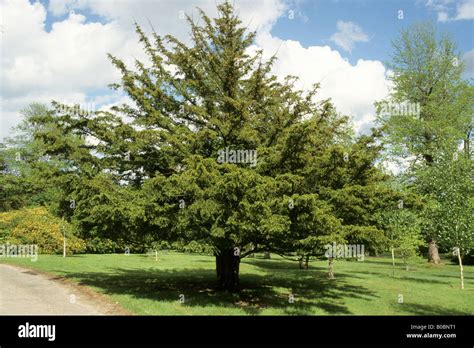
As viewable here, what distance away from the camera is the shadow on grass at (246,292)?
12.1 m

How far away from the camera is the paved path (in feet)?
33.4

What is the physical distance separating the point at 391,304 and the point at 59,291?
11.9 meters

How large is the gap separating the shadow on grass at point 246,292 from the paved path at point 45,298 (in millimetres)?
1043

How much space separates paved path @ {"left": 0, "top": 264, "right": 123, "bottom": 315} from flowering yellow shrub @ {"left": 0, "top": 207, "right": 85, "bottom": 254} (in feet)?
42.1

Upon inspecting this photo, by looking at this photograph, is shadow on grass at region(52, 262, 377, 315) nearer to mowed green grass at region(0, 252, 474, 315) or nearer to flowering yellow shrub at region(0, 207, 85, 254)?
mowed green grass at region(0, 252, 474, 315)

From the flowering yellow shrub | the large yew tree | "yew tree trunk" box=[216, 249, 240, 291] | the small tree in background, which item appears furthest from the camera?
the flowering yellow shrub

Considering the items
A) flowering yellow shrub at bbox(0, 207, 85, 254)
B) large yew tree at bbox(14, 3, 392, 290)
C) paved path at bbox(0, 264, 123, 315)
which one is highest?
large yew tree at bbox(14, 3, 392, 290)

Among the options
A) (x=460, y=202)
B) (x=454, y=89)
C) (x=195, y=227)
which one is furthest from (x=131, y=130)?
(x=454, y=89)

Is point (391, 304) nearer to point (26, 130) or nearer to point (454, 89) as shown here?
point (454, 89)

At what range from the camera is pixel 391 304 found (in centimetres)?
1334

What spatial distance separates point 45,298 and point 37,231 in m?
19.2

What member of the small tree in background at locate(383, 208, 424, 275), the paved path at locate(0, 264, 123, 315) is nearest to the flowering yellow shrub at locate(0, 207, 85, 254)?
the paved path at locate(0, 264, 123, 315)

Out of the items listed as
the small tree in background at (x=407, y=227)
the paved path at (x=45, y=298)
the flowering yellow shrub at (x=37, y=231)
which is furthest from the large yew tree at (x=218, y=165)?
the flowering yellow shrub at (x=37, y=231)
